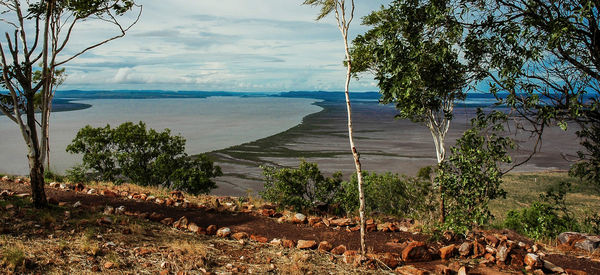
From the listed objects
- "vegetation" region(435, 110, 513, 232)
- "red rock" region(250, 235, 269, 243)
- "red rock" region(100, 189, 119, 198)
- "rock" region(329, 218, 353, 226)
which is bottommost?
"rock" region(329, 218, 353, 226)

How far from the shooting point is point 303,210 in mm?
17078

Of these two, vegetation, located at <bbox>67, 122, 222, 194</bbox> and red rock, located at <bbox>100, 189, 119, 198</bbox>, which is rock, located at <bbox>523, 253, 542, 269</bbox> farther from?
vegetation, located at <bbox>67, 122, 222, 194</bbox>

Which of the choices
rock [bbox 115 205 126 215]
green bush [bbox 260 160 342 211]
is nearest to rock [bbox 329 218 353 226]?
rock [bbox 115 205 126 215]

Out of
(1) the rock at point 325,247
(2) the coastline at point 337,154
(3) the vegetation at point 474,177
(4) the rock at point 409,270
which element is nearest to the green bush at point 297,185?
(1) the rock at point 325,247

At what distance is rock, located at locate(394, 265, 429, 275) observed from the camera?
8.20 meters

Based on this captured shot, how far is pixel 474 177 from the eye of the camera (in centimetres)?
958

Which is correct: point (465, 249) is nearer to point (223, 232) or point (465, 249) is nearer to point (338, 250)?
point (338, 250)

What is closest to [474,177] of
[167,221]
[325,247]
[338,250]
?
[338,250]

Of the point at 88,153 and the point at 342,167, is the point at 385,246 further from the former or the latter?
the point at 342,167

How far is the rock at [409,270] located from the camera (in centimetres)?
820

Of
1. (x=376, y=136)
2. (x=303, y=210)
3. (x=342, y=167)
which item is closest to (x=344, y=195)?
(x=303, y=210)

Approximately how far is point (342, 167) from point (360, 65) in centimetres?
3471

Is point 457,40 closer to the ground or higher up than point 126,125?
higher up

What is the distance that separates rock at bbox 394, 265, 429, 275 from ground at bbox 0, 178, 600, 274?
0.10ft
